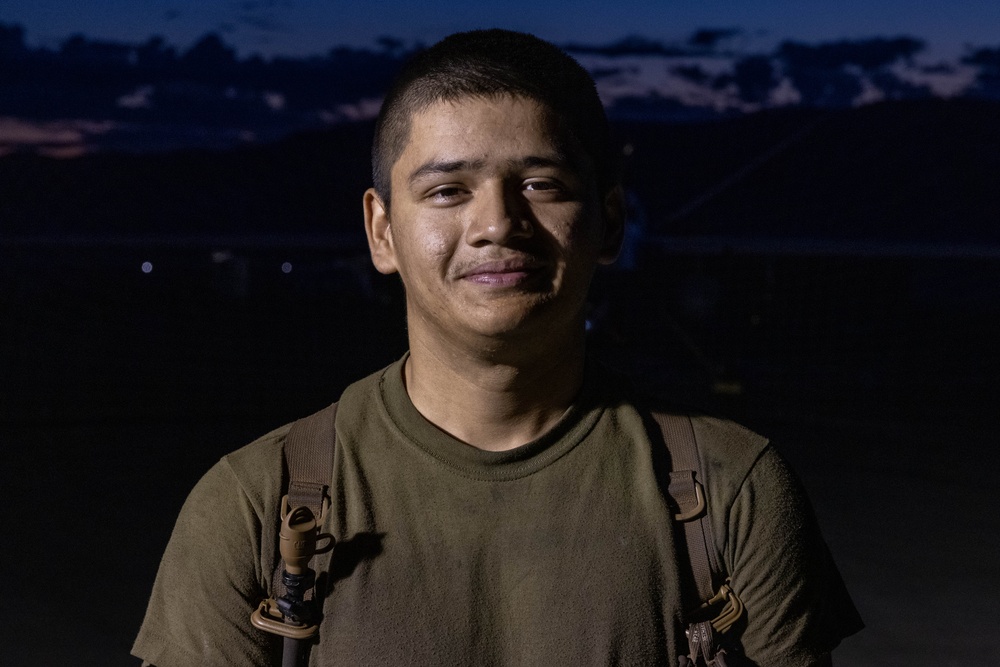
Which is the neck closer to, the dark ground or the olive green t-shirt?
the olive green t-shirt

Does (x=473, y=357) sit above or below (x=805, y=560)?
above

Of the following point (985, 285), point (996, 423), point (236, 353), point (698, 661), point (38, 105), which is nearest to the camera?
point (698, 661)

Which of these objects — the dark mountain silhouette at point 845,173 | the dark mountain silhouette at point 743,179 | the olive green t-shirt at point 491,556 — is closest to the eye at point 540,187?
the olive green t-shirt at point 491,556

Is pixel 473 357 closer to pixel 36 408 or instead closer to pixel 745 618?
pixel 745 618

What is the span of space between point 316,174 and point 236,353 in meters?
29.4

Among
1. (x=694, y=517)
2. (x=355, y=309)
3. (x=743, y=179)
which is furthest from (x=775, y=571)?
(x=743, y=179)

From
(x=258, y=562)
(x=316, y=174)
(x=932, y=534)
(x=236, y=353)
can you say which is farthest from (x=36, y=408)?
(x=316, y=174)

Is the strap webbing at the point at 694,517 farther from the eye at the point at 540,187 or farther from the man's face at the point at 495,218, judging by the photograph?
the eye at the point at 540,187

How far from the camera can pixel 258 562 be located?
55.6 inches

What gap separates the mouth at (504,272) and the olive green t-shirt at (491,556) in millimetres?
226

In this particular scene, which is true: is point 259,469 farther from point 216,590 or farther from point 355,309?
point 355,309

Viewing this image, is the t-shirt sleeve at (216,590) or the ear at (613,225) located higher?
the ear at (613,225)

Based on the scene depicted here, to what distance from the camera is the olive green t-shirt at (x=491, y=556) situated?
1.38 meters

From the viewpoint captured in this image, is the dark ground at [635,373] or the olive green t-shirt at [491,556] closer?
the olive green t-shirt at [491,556]
